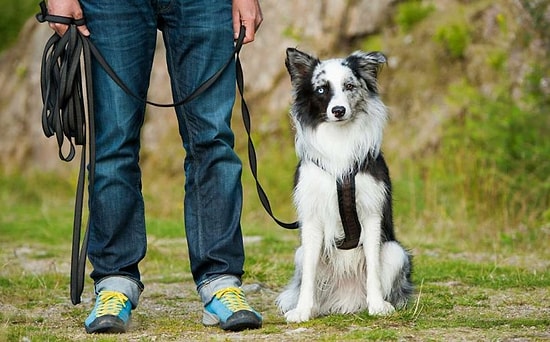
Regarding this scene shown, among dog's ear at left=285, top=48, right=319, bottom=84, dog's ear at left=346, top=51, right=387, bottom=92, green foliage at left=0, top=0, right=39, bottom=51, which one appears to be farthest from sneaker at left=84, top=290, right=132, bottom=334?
green foliage at left=0, top=0, right=39, bottom=51

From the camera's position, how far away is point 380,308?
171 inches

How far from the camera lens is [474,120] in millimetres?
9367

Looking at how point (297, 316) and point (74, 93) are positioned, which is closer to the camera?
point (74, 93)

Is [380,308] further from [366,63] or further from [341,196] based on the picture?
[366,63]

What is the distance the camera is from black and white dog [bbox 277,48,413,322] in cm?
438

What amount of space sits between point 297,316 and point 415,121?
6.58 m

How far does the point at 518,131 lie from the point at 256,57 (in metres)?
4.55

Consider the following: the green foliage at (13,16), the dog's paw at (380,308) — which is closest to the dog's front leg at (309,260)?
the dog's paw at (380,308)

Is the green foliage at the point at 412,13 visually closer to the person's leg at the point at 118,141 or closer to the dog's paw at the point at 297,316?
the dog's paw at the point at 297,316

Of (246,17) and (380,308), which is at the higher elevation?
(246,17)

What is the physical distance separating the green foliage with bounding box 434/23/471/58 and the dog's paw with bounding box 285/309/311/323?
22.6 ft

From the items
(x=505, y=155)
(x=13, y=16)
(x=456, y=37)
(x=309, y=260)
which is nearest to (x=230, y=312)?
(x=309, y=260)

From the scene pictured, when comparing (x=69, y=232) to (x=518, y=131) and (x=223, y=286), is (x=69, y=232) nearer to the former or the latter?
(x=518, y=131)

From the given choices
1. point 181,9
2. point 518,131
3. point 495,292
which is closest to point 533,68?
point 518,131
